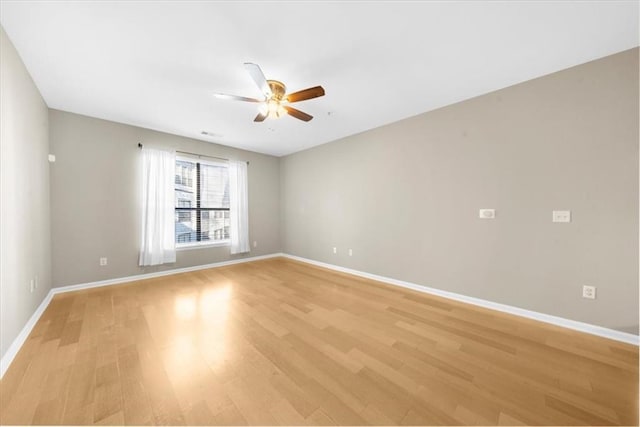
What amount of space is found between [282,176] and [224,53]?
3790 millimetres

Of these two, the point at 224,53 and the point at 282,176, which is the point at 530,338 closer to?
the point at 224,53

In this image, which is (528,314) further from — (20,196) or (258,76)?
(20,196)

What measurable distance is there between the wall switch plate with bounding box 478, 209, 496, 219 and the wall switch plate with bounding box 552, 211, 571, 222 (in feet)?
1.63

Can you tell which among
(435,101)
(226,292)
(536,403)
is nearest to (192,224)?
(226,292)

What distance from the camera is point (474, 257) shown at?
2.80m

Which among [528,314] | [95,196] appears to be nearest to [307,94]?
[528,314]

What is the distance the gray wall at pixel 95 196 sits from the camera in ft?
10.3

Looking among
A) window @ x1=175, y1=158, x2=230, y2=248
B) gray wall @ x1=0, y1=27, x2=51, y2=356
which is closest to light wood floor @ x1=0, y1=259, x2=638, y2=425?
gray wall @ x1=0, y1=27, x2=51, y2=356

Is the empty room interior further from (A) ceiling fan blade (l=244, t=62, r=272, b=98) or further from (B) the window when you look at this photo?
(B) the window

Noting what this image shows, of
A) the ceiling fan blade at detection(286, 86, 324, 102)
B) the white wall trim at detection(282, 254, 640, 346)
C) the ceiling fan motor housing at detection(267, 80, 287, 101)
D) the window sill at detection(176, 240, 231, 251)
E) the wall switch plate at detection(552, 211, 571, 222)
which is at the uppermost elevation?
the ceiling fan motor housing at detection(267, 80, 287, 101)

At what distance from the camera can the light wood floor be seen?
4.20 feet

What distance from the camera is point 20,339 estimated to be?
192 cm

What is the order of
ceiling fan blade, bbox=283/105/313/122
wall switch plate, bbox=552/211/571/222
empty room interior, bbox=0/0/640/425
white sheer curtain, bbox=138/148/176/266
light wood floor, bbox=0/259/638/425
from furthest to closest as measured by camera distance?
white sheer curtain, bbox=138/148/176/266 < ceiling fan blade, bbox=283/105/313/122 < wall switch plate, bbox=552/211/571/222 < empty room interior, bbox=0/0/640/425 < light wood floor, bbox=0/259/638/425

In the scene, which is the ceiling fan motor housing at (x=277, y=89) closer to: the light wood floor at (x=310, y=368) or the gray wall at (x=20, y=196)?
the gray wall at (x=20, y=196)
